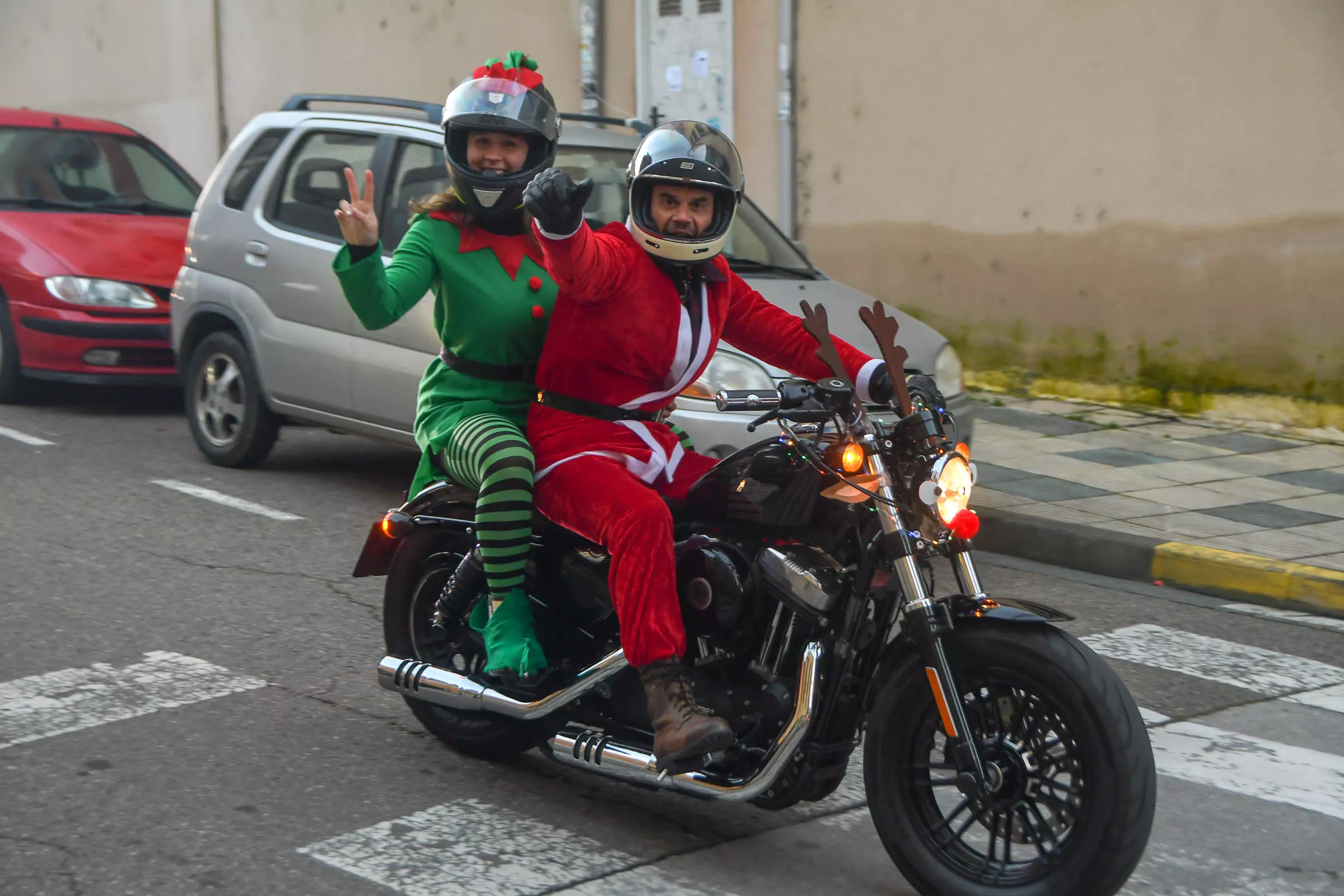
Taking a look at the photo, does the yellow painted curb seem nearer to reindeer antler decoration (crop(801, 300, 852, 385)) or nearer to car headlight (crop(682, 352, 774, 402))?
car headlight (crop(682, 352, 774, 402))

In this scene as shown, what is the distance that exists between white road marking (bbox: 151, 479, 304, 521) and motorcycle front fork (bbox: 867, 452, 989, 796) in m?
4.50

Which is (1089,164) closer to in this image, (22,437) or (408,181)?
(408,181)

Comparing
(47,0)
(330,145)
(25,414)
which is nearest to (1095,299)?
(330,145)

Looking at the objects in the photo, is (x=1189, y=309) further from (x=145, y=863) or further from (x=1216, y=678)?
(x=145, y=863)

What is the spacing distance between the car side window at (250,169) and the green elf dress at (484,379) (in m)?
4.55

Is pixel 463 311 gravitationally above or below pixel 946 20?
below

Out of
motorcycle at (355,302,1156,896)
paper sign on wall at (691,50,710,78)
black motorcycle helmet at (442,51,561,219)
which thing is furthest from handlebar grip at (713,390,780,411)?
paper sign on wall at (691,50,710,78)

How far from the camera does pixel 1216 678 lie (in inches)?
215

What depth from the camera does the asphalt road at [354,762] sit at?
3795 millimetres

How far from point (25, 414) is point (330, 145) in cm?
303

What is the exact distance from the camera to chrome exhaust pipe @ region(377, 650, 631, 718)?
13.1 feet

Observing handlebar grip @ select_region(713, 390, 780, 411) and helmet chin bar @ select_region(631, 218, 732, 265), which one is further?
helmet chin bar @ select_region(631, 218, 732, 265)

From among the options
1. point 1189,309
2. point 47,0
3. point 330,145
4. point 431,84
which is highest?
point 47,0

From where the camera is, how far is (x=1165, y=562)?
6.98 metres
